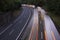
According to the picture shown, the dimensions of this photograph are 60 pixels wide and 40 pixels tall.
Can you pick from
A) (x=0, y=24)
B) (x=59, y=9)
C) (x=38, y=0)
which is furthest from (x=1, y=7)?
(x=38, y=0)

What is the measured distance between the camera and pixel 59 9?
61.0 meters

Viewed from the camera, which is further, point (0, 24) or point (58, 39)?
point (0, 24)

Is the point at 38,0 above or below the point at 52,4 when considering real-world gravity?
below

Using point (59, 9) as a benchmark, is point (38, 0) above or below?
below

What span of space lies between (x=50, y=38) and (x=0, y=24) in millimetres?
18572

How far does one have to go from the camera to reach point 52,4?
67.1 metres

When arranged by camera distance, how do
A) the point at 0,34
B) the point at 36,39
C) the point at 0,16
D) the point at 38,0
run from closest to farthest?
the point at 36,39 → the point at 0,34 → the point at 0,16 → the point at 38,0

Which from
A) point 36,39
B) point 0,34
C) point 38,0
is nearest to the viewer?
point 36,39

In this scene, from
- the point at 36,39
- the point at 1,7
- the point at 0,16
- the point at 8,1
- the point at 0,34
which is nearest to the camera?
the point at 36,39

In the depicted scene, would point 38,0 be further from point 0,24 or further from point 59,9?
point 0,24

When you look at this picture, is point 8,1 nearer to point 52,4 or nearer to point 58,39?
point 52,4

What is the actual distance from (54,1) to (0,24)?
→ 24.6 meters

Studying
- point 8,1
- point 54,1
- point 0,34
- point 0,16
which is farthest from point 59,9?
point 0,34

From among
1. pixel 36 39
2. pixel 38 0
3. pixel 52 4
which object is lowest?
pixel 38 0
